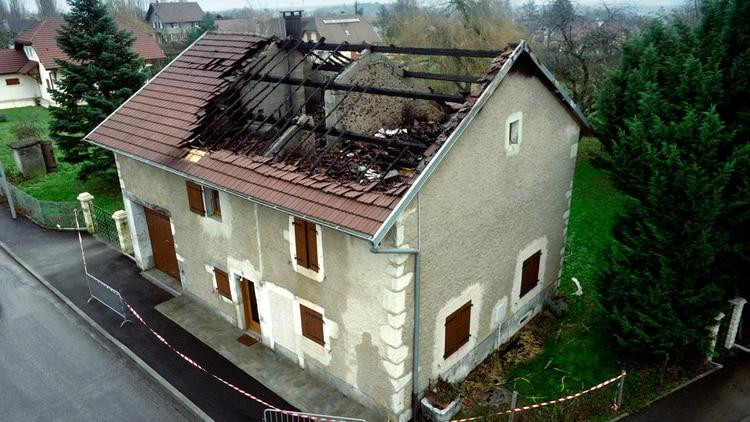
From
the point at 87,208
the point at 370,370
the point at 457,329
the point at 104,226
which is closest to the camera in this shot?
the point at 370,370

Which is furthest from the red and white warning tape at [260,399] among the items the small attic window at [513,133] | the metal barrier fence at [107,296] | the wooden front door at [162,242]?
the small attic window at [513,133]

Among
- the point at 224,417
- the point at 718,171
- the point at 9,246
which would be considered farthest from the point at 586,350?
the point at 9,246

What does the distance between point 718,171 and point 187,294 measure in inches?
575

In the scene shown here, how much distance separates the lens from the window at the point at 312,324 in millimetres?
12719

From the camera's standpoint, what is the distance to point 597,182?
88.2 feet

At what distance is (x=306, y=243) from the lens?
1206 cm

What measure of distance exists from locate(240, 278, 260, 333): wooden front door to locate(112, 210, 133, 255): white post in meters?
7.01

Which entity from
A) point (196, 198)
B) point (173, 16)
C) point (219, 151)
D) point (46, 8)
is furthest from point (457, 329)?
point (46, 8)

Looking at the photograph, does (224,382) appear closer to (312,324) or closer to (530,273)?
(312,324)

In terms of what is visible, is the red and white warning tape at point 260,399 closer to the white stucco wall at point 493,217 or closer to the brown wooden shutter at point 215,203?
the white stucco wall at point 493,217

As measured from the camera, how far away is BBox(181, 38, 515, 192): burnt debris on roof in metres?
12.0

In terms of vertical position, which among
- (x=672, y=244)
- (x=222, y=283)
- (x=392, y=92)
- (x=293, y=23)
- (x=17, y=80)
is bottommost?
(x=17, y=80)

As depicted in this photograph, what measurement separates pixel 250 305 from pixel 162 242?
4.70m

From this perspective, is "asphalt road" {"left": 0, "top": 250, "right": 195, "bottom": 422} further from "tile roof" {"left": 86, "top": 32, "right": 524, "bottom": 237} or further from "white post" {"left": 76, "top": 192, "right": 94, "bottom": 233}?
"tile roof" {"left": 86, "top": 32, "right": 524, "bottom": 237}
